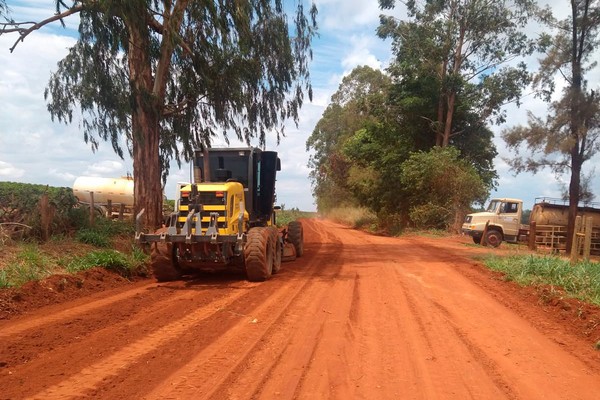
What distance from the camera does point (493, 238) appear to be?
2386cm

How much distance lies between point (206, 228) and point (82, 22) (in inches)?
246

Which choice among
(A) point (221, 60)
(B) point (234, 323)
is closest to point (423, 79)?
(A) point (221, 60)

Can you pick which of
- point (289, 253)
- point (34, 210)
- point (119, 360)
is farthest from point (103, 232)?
point (119, 360)

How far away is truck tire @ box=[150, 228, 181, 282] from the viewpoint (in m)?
10.6

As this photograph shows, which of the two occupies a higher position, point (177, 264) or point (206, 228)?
point (206, 228)

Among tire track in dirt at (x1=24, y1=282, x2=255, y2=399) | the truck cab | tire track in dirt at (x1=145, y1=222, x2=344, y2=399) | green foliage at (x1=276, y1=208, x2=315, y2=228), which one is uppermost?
the truck cab

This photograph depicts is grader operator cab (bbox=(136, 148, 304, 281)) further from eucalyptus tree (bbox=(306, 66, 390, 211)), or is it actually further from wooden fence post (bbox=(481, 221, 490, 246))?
eucalyptus tree (bbox=(306, 66, 390, 211))

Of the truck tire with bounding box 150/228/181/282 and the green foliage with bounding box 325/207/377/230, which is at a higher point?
the green foliage with bounding box 325/207/377/230

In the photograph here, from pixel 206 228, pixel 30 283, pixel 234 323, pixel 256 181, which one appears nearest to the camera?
pixel 234 323

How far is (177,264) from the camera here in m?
11.1

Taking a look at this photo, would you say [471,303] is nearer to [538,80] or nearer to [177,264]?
[177,264]

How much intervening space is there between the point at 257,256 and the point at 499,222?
1759cm

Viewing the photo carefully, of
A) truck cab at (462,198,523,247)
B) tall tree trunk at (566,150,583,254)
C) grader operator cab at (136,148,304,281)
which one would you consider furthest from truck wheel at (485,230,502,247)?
grader operator cab at (136,148,304,281)

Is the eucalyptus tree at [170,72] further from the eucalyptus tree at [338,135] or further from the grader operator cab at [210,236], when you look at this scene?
the eucalyptus tree at [338,135]
